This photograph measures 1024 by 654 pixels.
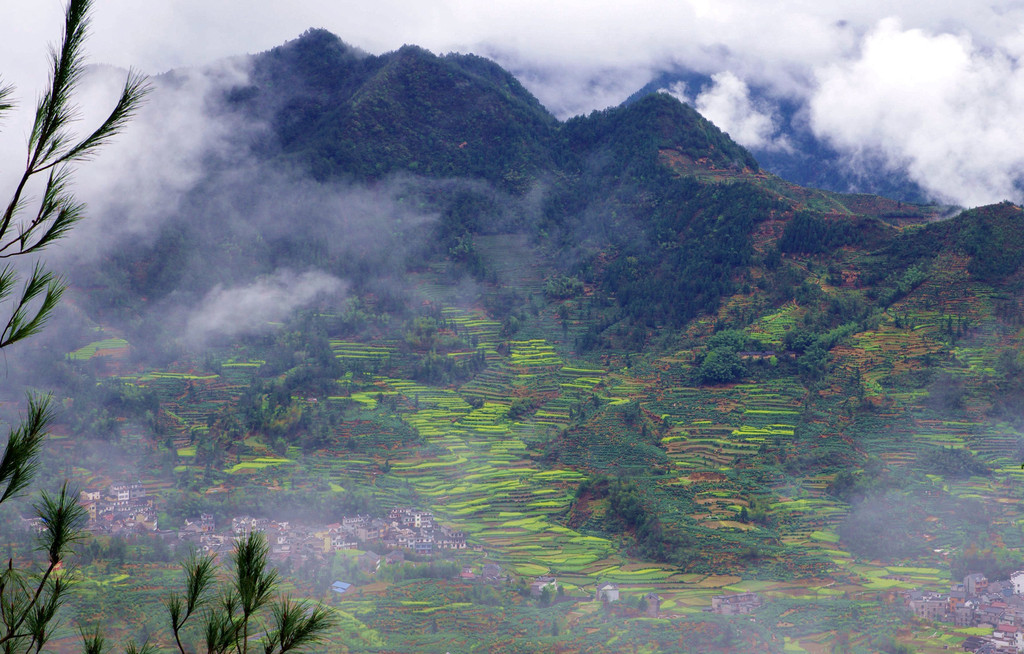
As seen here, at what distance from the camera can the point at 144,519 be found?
1448 cm

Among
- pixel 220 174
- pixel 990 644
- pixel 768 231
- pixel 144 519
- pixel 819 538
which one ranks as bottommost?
pixel 990 644

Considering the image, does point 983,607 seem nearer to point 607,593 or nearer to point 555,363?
point 607,593

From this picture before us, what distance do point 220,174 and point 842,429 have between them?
1953 cm

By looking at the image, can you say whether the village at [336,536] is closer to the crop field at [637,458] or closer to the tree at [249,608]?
the crop field at [637,458]

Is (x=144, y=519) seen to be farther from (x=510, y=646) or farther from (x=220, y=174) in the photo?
(x=220, y=174)

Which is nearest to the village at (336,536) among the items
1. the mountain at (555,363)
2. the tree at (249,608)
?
the mountain at (555,363)

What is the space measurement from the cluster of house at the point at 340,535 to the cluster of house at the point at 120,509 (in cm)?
70

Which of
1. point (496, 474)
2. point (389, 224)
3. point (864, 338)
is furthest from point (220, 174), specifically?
point (864, 338)

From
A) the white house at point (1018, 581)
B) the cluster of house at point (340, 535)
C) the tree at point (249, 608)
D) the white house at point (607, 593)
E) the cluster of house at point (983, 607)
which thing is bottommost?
the cluster of house at point (983, 607)

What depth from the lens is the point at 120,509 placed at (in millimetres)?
14734

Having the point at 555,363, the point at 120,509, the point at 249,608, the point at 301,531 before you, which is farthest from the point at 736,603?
the point at 249,608

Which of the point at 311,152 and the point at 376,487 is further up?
the point at 311,152

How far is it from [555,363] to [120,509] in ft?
31.9

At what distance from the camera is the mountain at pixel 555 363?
1280cm
